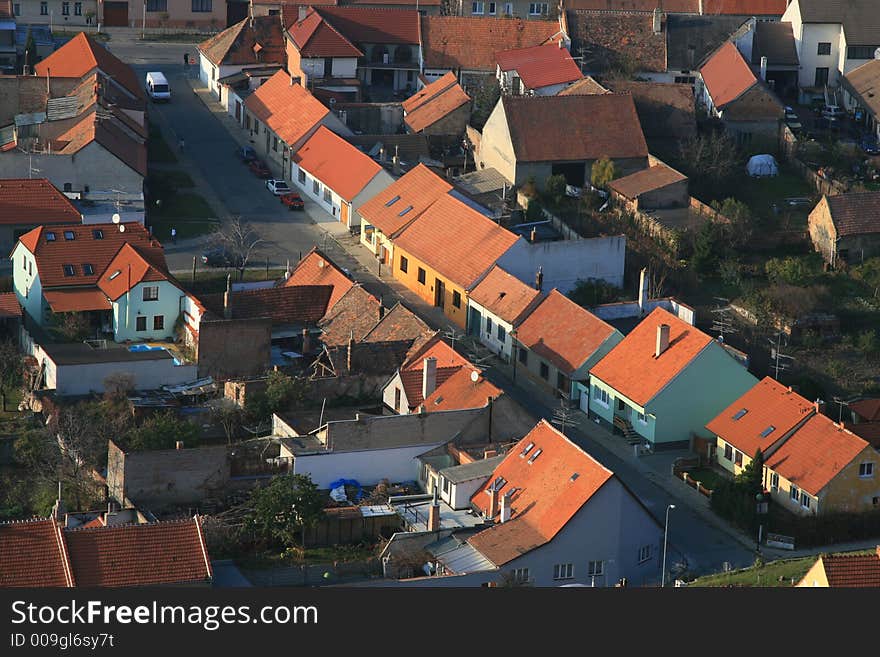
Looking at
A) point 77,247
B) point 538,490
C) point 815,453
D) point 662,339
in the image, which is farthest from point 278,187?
point 815,453

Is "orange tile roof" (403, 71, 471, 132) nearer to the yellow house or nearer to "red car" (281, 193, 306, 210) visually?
"red car" (281, 193, 306, 210)

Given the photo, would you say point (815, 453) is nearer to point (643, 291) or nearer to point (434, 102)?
point (643, 291)

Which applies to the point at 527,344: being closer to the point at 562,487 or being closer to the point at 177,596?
the point at 562,487

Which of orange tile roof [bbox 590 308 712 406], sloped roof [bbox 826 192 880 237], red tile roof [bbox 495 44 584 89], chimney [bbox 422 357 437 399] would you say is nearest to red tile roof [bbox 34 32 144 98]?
red tile roof [bbox 495 44 584 89]

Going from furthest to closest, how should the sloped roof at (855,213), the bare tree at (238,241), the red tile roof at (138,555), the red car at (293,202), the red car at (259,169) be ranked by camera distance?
the red car at (259,169)
the red car at (293,202)
the sloped roof at (855,213)
the bare tree at (238,241)
the red tile roof at (138,555)

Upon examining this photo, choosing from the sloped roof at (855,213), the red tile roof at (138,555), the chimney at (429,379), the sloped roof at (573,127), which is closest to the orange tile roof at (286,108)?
the sloped roof at (573,127)

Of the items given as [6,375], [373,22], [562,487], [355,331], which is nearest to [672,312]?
[355,331]

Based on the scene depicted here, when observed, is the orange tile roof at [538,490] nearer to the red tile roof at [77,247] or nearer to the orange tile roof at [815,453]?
the orange tile roof at [815,453]
